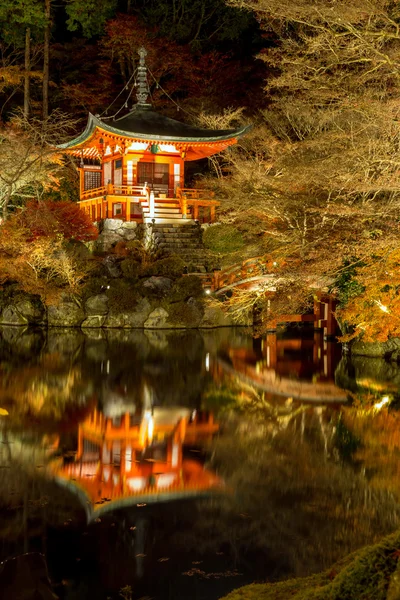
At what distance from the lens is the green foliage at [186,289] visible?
2200cm

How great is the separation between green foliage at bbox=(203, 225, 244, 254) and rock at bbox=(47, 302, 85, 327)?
17.7 feet

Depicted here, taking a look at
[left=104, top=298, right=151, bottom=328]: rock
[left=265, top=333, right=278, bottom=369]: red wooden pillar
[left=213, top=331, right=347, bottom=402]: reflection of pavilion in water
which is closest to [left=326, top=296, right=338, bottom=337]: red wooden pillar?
[left=213, top=331, right=347, bottom=402]: reflection of pavilion in water

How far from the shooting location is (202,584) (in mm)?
5016

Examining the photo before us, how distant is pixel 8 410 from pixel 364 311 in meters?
8.73

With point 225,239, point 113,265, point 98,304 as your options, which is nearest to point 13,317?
point 98,304

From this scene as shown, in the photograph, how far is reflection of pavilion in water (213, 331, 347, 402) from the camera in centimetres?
1300

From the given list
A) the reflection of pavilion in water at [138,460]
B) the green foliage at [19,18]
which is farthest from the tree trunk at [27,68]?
the reflection of pavilion in water at [138,460]

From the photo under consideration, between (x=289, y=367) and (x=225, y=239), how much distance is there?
9.10 m

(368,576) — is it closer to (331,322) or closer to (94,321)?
(331,322)

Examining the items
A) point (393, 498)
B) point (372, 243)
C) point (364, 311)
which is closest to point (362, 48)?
point (372, 243)

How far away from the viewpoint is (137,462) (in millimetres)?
8195

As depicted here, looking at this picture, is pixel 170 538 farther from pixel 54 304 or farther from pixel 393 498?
pixel 54 304

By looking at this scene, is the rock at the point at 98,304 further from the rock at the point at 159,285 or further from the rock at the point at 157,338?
the rock at the point at 157,338

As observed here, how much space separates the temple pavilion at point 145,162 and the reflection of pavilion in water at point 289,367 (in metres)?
7.81
